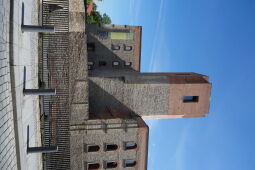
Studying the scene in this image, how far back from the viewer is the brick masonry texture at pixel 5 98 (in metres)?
8.14

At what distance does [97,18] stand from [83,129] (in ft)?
95.5

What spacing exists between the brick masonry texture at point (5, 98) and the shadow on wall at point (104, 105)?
855 cm

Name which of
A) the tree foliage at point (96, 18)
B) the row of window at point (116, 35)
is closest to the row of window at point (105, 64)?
the row of window at point (116, 35)

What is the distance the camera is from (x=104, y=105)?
59.9 ft

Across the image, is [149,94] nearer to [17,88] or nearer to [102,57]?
[102,57]

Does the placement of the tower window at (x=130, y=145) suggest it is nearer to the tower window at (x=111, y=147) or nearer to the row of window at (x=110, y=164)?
the tower window at (x=111, y=147)

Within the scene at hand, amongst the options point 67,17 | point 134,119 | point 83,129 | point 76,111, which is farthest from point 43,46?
point 134,119

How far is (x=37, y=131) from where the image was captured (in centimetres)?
1413

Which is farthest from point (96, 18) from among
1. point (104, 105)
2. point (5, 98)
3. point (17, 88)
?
point (5, 98)

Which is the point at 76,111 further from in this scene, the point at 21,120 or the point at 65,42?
the point at 21,120

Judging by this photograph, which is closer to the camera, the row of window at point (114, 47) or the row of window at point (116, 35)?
the row of window at point (116, 35)

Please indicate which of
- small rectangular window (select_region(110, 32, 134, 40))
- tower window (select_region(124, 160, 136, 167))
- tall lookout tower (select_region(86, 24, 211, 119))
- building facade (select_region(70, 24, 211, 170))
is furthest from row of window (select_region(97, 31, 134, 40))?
tower window (select_region(124, 160, 136, 167))

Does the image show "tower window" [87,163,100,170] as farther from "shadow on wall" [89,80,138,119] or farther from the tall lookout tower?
"shadow on wall" [89,80,138,119]

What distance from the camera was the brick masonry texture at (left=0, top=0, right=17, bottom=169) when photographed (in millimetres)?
8141
